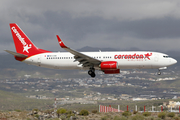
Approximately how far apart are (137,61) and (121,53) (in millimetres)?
3403

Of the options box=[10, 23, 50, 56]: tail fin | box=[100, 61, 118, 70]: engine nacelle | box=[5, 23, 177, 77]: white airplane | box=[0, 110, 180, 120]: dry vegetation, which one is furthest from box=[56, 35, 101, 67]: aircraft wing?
box=[0, 110, 180, 120]: dry vegetation

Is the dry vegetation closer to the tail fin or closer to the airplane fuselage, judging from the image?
the airplane fuselage

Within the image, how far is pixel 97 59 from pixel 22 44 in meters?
16.7

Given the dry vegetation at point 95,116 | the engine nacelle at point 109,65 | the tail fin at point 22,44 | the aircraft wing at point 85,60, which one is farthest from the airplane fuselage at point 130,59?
the dry vegetation at point 95,116

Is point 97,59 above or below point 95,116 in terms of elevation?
above

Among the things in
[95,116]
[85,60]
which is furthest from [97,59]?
[95,116]

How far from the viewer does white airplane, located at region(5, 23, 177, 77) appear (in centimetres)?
5506

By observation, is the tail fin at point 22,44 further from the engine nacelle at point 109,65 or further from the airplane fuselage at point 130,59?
the engine nacelle at point 109,65

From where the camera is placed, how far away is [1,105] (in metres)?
133

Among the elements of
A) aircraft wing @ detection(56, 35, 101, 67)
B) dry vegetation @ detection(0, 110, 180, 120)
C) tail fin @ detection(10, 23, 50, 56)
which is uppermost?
tail fin @ detection(10, 23, 50, 56)

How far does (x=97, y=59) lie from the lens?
56500 mm

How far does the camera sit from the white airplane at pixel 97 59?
55062 millimetres

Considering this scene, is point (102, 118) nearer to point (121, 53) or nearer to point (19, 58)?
point (121, 53)

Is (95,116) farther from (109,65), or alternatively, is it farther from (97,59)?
(97,59)
